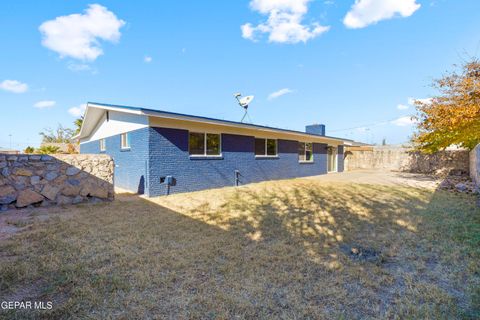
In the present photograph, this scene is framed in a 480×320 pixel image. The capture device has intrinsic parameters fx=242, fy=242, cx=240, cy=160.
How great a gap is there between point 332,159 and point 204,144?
12990mm

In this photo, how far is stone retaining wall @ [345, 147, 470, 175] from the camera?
16281 mm

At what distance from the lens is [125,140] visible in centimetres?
1083

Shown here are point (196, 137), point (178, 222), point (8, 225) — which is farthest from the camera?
point (196, 137)

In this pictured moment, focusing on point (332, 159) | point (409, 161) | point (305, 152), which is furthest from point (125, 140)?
point (409, 161)

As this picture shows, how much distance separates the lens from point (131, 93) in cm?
2114

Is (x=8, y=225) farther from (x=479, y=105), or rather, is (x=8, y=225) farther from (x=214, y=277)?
(x=479, y=105)

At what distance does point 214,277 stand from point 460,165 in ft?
66.3

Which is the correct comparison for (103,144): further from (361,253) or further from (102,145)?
(361,253)

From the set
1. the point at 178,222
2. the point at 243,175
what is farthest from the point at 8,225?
the point at 243,175

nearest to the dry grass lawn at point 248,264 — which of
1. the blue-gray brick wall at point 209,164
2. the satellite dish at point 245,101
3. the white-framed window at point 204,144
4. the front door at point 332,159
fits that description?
the blue-gray brick wall at point 209,164

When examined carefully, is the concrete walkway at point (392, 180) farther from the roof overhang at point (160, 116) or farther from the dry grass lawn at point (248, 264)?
the dry grass lawn at point (248, 264)

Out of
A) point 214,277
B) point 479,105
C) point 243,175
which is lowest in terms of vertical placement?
point 214,277

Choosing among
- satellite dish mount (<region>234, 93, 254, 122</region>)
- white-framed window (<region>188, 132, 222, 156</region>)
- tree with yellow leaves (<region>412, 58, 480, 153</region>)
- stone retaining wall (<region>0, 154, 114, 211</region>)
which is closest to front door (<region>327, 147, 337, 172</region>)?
tree with yellow leaves (<region>412, 58, 480, 153</region>)

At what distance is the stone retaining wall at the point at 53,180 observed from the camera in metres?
6.33
